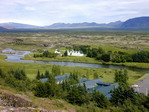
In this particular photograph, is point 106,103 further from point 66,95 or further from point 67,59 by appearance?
point 67,59

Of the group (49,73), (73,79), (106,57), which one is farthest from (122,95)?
(106,57)

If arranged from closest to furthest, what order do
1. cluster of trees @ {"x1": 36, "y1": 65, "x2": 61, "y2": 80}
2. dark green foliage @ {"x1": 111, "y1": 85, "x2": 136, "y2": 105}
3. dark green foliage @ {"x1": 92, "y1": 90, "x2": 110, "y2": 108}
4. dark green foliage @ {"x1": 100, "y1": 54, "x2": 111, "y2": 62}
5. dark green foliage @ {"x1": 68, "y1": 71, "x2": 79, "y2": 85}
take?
dark green foliage @ {"x1": 92, "y1": 90, "x2": 110, "y2": 108}
dark green foliage @ {"x1": 111, "y1": 85, "x2": 136, "y2": 105}
dark green foliage @ {"x1": 68, "y1": 71, "x2": 79, "y2": 85}
cluster of trees @ {"x1": 36, "y1": 65, "x2": 61, "y2": 80}
dark green foliage @ {"x1": 100, "y1": 54, "x2": 111, "y2": 62}

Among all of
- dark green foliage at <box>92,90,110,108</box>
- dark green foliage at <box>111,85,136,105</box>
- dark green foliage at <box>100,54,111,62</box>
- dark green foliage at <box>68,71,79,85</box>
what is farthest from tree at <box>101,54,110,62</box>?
dark green foliage at <box>92,90,110,108</box>

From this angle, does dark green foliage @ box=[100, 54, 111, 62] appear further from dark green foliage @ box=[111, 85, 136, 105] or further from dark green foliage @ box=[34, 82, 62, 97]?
dark green foliage @ box=[34, 82, 62, 97]

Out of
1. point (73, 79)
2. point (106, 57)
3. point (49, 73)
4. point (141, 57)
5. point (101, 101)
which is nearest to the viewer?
point (101, 101)

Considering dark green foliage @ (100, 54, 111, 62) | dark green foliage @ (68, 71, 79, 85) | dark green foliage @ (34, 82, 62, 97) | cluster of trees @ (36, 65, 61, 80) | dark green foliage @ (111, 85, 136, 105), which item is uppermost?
dark green foliage @ (34, 82, 62, 97)

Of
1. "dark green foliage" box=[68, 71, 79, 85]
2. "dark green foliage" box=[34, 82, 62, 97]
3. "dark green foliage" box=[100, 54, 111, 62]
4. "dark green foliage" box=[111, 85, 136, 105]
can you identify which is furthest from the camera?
"dark green foliage" box=[100, 54, 111, 62]

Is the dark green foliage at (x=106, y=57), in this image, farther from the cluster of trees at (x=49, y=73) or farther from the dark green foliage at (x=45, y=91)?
the dark green foliage at (x=45, y=91)

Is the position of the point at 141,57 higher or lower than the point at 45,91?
lower

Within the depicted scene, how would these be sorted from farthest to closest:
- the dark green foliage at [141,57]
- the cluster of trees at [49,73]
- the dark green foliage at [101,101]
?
1. the dark green foliage at [141,57]
2. the cluster of trees at [49,73]
3. the dark green foliage at [101,101]

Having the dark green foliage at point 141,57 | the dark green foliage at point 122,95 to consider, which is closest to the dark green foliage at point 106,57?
the dark green foliage at point 141,57

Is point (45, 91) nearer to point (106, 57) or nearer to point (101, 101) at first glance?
point (101, 101)

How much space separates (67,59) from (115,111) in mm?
67587

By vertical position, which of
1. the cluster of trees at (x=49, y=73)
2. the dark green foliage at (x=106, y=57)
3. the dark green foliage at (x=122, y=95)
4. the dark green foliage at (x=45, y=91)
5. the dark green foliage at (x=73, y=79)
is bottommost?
the dark green foliage at (x=106, y=57)
